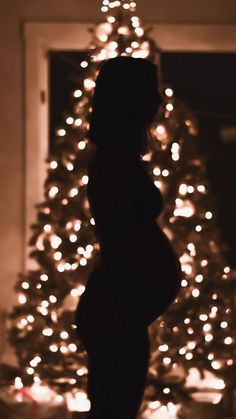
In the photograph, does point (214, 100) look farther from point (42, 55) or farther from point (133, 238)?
point (133, 238)

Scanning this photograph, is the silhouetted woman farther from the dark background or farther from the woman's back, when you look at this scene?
the dark background

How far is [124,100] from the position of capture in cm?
191

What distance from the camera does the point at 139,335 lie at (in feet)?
6.33

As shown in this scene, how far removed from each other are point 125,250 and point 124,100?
15.5 inches

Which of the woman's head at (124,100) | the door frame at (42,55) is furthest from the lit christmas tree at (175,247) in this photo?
the woman's head at (124,100)

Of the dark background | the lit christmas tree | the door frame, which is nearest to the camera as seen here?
the lit christmas tree

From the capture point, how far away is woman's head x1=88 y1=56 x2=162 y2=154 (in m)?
1.89

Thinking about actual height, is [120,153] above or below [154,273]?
above

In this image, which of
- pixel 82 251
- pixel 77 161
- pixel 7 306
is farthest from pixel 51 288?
pixel 7 306

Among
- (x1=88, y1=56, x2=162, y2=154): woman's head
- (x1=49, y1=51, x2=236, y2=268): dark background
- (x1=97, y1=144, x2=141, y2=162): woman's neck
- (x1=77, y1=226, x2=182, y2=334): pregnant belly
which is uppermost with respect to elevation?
(x1=49, y1=51, x2=236, y2=268): dark background


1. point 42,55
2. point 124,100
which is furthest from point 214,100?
point 124,100

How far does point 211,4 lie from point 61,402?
2.50 m

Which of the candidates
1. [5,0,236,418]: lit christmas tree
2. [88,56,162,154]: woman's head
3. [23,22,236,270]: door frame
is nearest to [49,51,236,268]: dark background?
[23,22,236,270]: door frame

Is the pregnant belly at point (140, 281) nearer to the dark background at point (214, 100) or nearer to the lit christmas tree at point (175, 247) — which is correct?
the lit christmas tree at point (175, 247)
